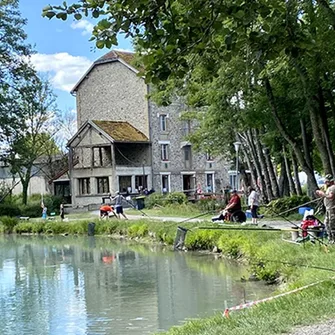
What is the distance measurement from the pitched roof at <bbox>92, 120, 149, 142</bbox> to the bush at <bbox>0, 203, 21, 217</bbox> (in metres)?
8.93

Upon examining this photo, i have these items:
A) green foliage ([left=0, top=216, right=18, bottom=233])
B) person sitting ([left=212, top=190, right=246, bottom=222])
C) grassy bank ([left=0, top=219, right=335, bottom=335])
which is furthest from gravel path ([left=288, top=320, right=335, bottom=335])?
green foliage ([left=0, top=216, right=18, bottom=233])

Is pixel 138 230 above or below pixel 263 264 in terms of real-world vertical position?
above

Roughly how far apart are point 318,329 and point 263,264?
8776 mm

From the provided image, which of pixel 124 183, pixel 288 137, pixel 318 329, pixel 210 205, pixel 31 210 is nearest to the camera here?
pixel 318 329

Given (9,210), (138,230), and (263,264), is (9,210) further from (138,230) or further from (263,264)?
(263,264)

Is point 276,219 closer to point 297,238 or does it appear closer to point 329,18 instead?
point 297,238

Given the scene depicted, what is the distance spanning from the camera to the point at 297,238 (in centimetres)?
1605

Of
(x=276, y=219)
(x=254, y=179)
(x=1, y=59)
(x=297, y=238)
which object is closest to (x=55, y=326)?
(x=297, y=238)

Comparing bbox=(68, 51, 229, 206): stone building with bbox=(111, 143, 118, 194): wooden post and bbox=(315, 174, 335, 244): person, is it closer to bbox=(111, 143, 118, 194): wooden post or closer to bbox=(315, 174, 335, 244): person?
bbox=(111, 143, 118, 194): wooden post

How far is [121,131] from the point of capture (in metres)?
48.5

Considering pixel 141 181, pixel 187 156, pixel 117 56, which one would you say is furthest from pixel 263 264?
pixel 187 156

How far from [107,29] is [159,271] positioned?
14675 millimetres

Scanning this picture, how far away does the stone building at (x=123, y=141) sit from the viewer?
48094mm

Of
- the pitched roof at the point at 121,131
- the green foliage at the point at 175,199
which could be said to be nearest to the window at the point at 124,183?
the pitched roof at the point at 121,131
